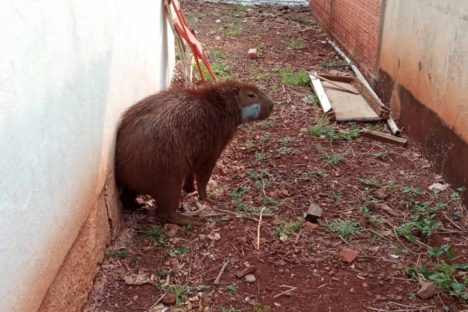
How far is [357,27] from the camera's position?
7.61m

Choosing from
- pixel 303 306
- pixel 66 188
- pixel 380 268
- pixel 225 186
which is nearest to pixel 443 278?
pixel 380 268

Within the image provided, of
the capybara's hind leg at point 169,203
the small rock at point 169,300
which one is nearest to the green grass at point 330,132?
the capybara's hind leg at point 169,203

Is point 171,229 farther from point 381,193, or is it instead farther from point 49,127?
point 381,193

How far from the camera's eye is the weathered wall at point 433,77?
419 centimetres

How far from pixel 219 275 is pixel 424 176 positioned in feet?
7.59

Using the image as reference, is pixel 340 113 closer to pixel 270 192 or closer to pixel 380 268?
pixel 270 192

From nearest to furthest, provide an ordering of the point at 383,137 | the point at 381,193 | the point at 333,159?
1. the point at 381,193
2. the point at 333,159
3. the point at 383,137

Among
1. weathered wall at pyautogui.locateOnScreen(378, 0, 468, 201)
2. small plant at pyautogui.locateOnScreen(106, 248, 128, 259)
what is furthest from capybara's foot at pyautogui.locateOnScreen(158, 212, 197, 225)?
weathered wall at pyautogui.locateOnScreen(378, 0, 468, 201)

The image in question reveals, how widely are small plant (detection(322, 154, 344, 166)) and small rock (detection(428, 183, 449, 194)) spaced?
87cm

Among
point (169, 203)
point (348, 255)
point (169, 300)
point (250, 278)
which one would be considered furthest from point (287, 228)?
point (169, 300)

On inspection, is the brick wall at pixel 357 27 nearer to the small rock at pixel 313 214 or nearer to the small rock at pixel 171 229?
the small rock at pixel 313 214

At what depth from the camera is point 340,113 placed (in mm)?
5887

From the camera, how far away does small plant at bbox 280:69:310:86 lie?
693cm

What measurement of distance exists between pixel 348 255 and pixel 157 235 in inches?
55.4
